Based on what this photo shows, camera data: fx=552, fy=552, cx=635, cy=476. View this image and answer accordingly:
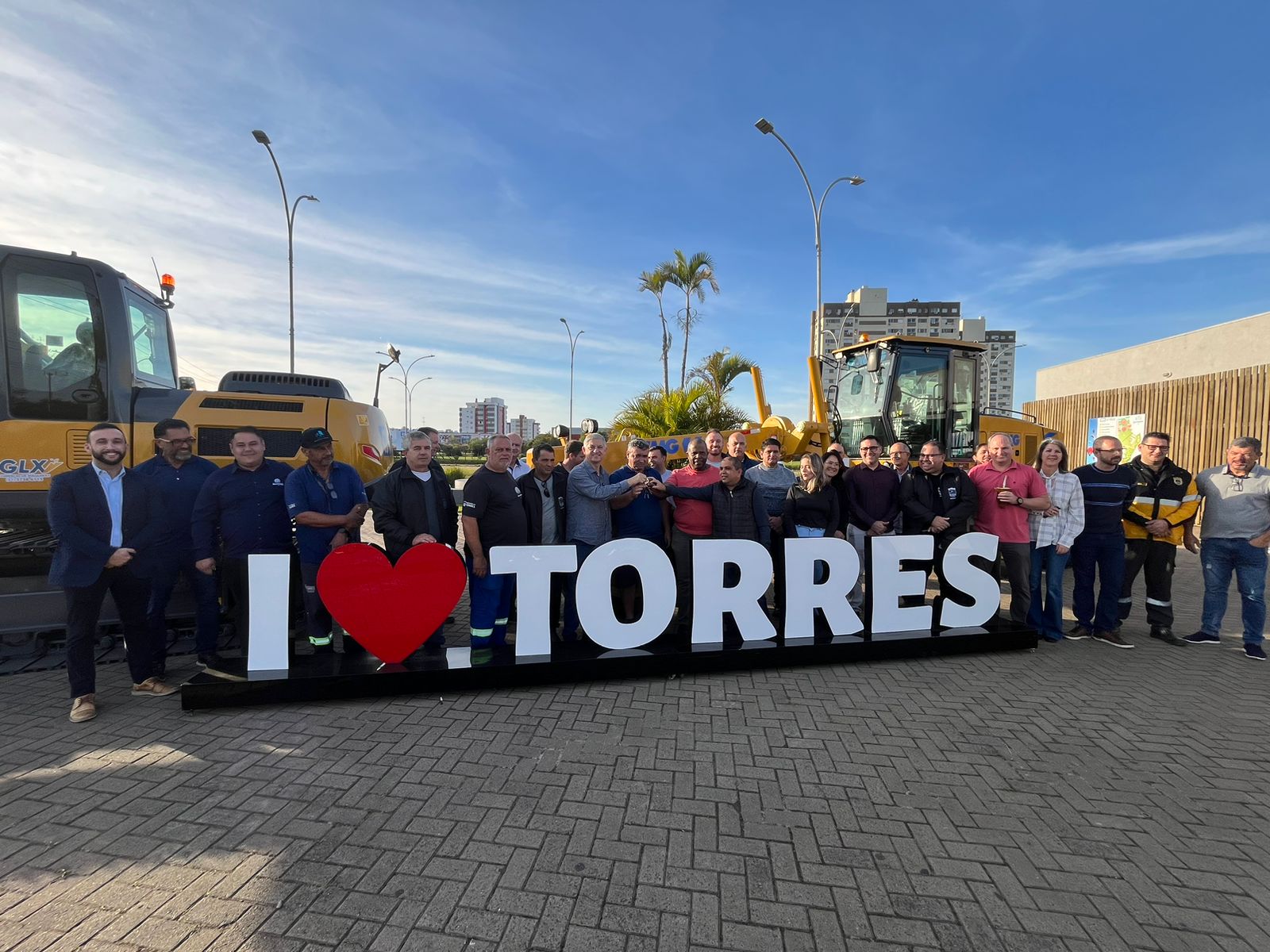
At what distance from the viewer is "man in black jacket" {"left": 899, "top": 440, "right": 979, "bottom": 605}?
5375mm

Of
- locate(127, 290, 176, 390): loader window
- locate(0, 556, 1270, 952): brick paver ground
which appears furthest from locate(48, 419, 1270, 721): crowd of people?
locate(127, 290, 176, 390): loader window

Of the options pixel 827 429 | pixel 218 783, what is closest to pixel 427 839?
pixel 218 783

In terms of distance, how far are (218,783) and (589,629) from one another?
2.33 meters

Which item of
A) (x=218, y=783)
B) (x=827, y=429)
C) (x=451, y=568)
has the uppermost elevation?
(x=827, y=429)

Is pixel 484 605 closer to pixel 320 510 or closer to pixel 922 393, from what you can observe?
pixel 320 510

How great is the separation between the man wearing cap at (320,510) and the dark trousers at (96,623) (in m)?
1.03

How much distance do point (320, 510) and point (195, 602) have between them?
130 cm

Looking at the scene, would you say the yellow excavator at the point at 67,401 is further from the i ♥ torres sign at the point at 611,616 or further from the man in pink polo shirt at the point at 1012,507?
the man in pink polo shirt at the point at 1012,507

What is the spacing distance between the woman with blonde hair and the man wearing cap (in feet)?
20.9

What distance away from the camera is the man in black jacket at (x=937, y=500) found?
5.38 meters

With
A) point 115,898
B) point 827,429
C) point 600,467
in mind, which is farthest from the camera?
point 827,429

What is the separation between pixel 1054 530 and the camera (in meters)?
5.49

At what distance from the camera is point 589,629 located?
426 centimetres

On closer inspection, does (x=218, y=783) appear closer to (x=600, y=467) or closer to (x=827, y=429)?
(x=600, y=467)
